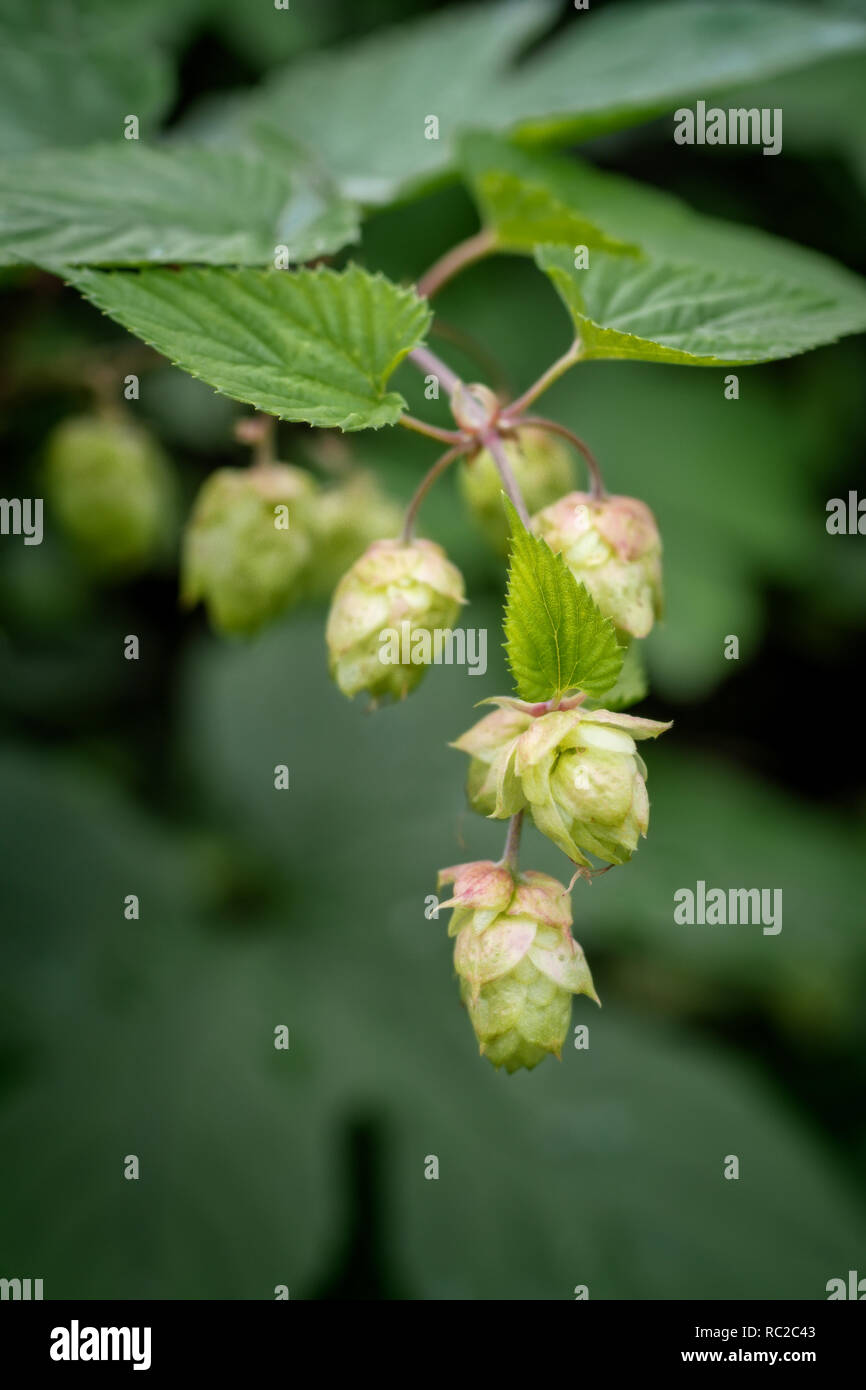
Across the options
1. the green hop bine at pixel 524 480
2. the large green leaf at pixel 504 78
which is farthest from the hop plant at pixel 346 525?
the large green leaf at pixel 504 78

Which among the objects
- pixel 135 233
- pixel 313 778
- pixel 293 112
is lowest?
pixel 313 778

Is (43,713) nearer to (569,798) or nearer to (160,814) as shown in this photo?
(160,814)

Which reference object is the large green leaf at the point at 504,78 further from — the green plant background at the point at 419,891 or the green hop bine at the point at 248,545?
the green hop bine at the point at 248,545

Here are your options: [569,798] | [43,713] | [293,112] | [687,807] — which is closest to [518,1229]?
[687,807]

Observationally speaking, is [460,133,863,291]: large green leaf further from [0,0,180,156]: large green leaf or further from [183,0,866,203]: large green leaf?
[0,0,180,156]: large green leaf

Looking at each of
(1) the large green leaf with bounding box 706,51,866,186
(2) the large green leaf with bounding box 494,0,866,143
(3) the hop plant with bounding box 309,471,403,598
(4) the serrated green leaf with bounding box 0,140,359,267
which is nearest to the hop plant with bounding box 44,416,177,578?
(3) the hop plant with bounding box 309,471,403,598

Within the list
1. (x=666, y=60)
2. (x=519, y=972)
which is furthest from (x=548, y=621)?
(x=666, y=60)
